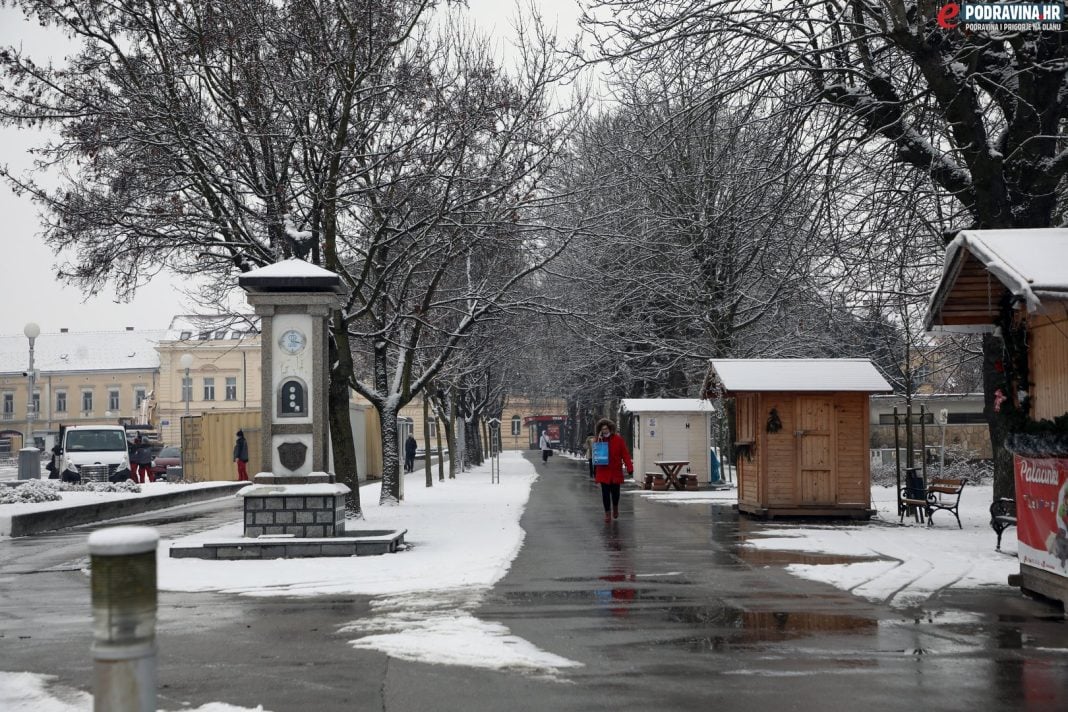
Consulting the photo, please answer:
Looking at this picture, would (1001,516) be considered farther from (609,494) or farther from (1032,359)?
(609,494)

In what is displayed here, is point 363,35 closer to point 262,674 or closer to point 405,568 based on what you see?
point 405,568

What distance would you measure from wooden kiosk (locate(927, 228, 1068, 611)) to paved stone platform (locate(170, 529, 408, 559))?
768 cm

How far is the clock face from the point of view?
15.9 meters

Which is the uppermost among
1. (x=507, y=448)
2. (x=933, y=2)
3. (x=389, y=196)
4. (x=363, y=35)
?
(x=363, y=35)

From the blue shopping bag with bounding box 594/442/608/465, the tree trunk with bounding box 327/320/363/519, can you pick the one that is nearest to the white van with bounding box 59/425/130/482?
the tree trunk with bounding box 327/320/363/519

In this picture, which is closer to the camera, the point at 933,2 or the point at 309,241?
the point at 933,2

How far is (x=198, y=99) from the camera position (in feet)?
66.4

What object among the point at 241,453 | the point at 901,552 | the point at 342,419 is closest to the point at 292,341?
the point at 342,419

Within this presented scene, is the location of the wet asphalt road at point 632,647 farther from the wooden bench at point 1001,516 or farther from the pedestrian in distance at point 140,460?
the pedestrian in distance at point 140,460

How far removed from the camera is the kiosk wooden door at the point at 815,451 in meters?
21.5

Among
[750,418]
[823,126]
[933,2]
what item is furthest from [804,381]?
[933,2]

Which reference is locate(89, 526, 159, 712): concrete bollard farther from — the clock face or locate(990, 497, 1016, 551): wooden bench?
the clock face

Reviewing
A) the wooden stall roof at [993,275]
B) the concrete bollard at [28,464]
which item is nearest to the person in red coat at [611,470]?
the wooden stall roof at [993,275]

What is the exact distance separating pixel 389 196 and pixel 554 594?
1034 centimetres
